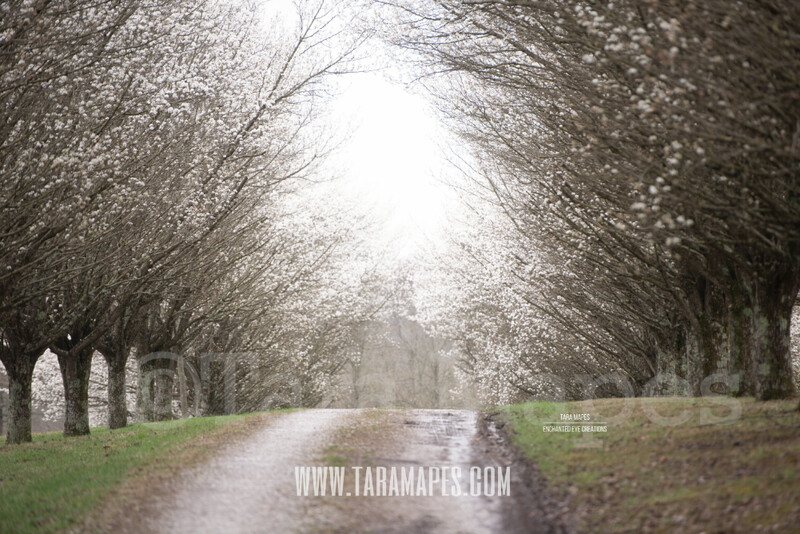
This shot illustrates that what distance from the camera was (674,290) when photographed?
46.7 feet

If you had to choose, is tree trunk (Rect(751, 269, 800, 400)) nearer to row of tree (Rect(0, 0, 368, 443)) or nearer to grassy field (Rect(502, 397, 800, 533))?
grassy field (Rect(502, 397, 800, 533))

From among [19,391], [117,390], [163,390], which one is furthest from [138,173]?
[163,390]

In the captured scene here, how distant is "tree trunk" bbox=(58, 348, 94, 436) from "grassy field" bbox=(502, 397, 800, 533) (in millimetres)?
11812

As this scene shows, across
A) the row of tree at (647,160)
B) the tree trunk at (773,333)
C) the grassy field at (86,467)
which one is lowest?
the grassy field at (86,467)

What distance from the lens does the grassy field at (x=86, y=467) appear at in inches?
332

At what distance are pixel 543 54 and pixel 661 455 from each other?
8678 millimetres

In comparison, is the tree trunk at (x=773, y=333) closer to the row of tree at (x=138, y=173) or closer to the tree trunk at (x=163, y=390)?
the row of tree at (x=138, y=173)

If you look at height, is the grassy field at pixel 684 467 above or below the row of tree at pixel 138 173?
below

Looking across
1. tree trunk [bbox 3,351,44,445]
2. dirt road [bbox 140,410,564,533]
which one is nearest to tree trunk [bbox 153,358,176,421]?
tree trunk [bbox 3,351,44,445]

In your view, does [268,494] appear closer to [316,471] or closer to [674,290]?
[316,471]

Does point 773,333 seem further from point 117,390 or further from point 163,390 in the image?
point 163,390

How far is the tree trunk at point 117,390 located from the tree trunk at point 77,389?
1110 mm

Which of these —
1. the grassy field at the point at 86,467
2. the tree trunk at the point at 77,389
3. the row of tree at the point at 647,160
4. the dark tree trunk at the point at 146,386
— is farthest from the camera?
the dark tree trunk at the point at 146,386

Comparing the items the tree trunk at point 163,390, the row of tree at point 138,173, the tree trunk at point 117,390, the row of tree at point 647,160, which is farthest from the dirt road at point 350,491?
the tree trunk at point 163,390
